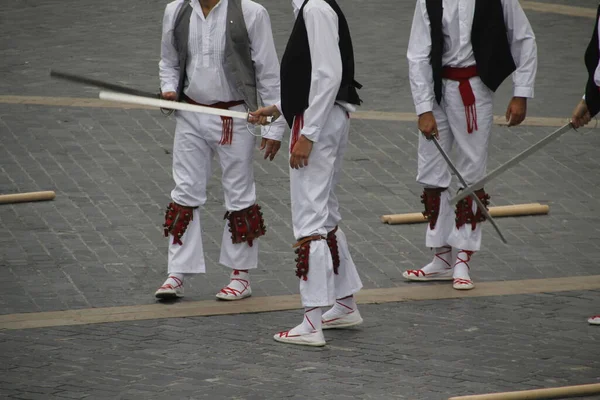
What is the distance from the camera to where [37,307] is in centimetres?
861

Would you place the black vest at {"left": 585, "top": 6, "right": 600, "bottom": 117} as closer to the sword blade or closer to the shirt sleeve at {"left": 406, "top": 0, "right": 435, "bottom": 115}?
the shirt sleeve at {"left": 406, "top": 0, "right": 435, "bottom": 115}

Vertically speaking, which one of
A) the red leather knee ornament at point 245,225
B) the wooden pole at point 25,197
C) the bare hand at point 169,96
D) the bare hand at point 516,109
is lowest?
the wooden pole at point 25,197

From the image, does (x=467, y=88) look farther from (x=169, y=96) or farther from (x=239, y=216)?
(x=169, y=96)

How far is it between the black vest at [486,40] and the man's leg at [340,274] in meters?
1.21

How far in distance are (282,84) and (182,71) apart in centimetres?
116

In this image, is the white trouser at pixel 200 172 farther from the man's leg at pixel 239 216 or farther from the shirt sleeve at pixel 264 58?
the shirt sleeve at pixel 264 58

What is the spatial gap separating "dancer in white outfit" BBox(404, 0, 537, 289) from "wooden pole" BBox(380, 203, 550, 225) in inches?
50.6

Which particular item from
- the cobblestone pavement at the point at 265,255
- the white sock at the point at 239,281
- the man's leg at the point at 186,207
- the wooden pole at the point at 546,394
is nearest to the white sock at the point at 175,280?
the man's leg at the point at 186,207

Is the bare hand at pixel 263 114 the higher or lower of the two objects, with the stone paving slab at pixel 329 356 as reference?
higher

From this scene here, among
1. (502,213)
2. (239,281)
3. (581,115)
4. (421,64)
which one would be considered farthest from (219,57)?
(502,213)

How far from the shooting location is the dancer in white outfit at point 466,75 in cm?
896

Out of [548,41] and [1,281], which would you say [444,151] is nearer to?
[1,281]

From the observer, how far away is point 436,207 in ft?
30.9

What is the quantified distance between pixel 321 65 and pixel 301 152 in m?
0.52
